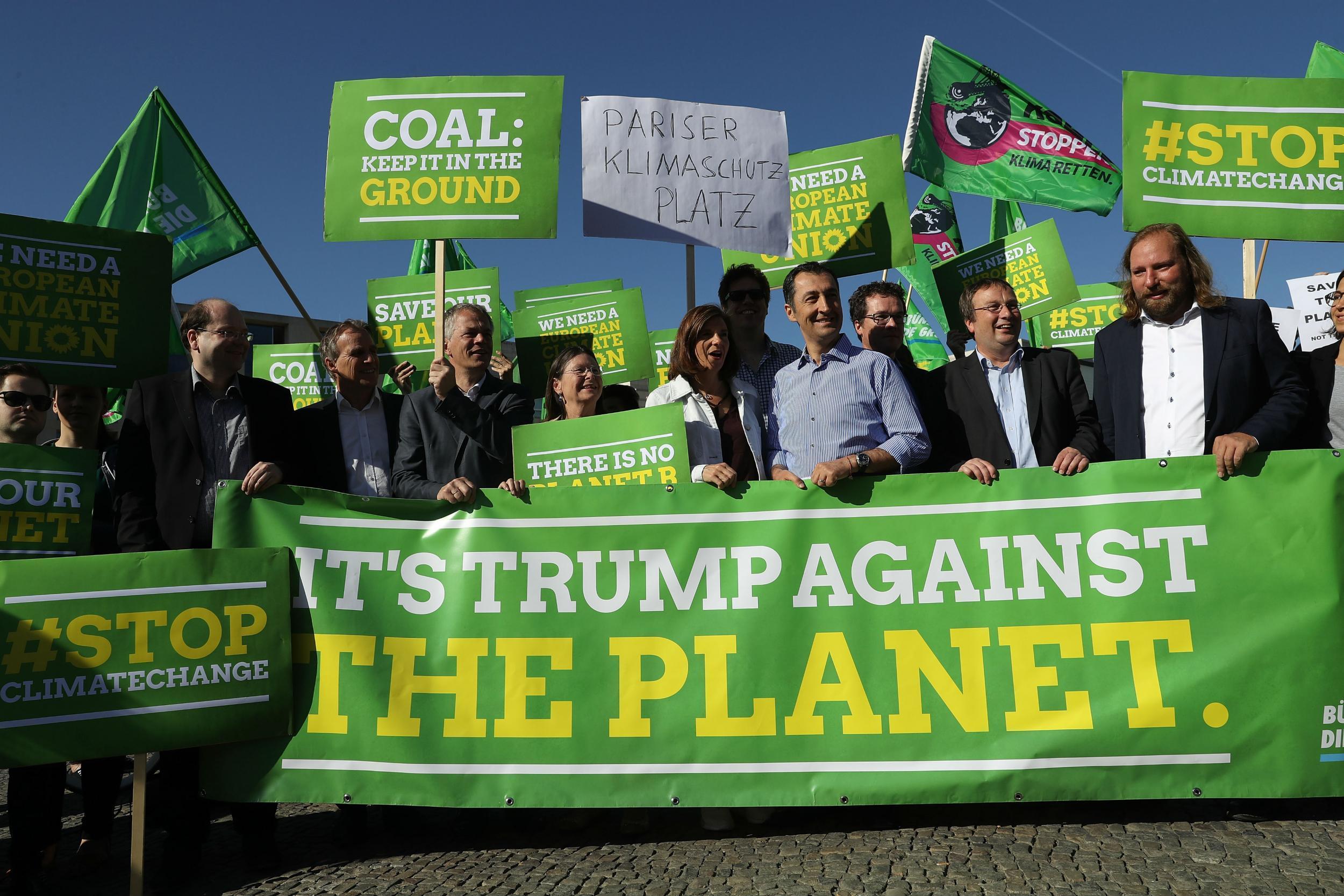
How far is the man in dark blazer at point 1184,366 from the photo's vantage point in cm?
384

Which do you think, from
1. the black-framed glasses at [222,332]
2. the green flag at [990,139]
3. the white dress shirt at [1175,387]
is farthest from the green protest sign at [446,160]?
the green flag at [990,139]

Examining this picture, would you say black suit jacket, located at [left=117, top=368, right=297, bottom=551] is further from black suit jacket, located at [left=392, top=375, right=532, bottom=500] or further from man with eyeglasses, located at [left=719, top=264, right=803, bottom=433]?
man with eyeglasses, located at [left=719, top=264, right=803, bottom=433]

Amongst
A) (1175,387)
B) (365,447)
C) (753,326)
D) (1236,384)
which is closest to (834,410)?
(753,326)

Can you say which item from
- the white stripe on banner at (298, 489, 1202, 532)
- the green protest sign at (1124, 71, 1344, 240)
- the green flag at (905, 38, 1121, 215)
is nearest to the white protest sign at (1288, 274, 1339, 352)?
the green flag at (905, 38, 1121, 215)

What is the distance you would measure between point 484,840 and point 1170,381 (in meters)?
3.29

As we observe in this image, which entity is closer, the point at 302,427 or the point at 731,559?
the point at 731,559

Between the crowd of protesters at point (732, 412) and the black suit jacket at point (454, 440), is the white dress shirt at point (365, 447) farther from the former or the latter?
the black suit jacket at point (454, 440)

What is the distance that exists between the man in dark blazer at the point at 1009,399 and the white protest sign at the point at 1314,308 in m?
5.75

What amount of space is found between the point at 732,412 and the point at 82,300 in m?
2.80

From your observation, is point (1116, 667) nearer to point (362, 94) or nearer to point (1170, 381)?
point (1170, 381)

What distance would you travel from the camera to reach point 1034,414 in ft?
13.8

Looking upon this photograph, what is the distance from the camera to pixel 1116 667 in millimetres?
3477

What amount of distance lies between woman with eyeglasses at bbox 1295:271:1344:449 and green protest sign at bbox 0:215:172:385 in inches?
196

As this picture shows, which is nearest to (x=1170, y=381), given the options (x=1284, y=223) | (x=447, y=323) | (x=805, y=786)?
(x=1284, y=223)
